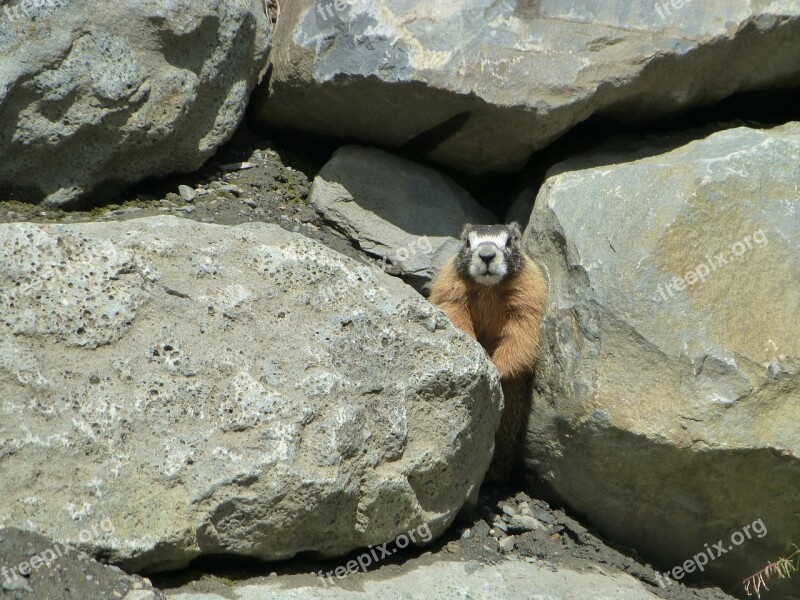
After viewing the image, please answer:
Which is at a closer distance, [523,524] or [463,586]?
[463,586]

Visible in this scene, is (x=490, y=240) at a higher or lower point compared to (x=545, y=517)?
higher

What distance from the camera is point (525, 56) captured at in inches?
269

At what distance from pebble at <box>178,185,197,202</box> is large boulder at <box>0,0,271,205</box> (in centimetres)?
14

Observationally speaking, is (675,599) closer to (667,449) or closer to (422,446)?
(667,449)

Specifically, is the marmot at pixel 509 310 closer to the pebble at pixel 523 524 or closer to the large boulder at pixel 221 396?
the pebble at pixel 523 524

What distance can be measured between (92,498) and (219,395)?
0.84 meters

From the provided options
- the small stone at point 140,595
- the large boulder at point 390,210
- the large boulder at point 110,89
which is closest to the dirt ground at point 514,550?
the small stone at point 140,595

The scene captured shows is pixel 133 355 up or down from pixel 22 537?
up

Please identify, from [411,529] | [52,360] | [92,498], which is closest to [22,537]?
[92,498]

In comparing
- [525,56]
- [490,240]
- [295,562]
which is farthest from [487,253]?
[295,562]

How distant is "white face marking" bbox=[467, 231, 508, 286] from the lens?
22.4ft

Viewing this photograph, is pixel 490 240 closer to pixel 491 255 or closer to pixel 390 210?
pixel 491 255

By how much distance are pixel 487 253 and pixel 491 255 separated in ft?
0.11

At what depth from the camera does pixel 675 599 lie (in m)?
5.96
